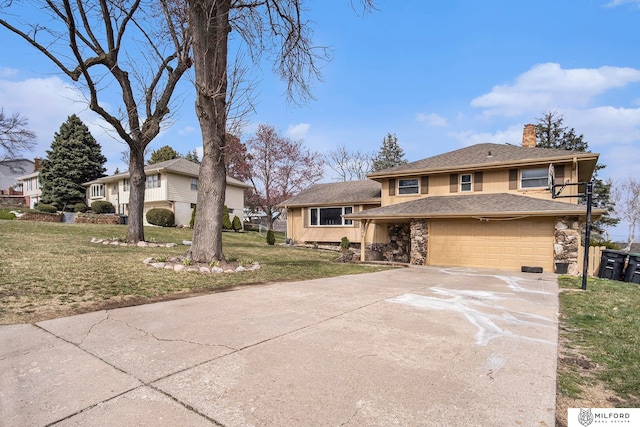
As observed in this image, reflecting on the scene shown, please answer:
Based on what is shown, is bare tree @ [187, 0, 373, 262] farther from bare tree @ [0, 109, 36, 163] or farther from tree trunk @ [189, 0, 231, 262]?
bare tree @ [0, 109, 36, 163]

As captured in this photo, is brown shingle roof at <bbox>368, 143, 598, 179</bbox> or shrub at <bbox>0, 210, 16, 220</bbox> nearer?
brown shingle roof at <bbox>368, 143, 598, 179</bbox>

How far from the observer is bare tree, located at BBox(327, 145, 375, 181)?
40062 mm

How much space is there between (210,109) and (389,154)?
37.3 metres

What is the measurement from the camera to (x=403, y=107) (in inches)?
754

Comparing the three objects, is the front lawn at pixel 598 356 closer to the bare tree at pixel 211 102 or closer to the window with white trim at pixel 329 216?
the bare tree at pixel 211 102

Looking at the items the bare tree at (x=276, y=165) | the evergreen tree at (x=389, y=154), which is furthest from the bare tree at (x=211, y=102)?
the evergreen tree at (x=389, y=154)

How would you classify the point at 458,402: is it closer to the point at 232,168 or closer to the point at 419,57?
the point at 419,57

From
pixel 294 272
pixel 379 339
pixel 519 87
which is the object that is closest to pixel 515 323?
pixel 379 339

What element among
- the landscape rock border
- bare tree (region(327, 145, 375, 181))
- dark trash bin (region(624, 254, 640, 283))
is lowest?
dark trash bin (region(624, 254, 640, 283))

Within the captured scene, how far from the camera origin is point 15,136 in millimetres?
31203

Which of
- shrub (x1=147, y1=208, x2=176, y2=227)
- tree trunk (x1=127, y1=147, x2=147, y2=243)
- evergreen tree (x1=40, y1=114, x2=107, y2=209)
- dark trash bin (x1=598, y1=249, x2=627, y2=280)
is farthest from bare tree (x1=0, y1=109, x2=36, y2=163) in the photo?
dark trash bin (x1=598, y1=249, x2=627, y2=280)

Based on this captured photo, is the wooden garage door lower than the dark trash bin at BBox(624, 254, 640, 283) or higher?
higher

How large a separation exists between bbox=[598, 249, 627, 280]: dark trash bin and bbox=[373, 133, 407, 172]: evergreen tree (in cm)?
3027

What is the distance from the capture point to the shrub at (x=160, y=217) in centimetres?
2411
